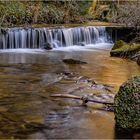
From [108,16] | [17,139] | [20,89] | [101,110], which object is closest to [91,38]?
[108,16]

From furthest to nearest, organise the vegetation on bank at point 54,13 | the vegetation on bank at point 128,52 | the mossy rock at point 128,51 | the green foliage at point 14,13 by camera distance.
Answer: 1. the green foliage at point 14,13
2. the vegetation on bank at point 54,13
3. the mossy rock at point 128,51
4. the vegetation on bank at point 128,52

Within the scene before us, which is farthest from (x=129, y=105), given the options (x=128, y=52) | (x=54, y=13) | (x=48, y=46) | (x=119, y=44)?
(x=54, y=13)

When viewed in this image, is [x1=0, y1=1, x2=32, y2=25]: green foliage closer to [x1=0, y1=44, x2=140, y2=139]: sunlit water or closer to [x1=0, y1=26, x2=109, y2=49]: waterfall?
[x1=0, y1=26, x2=109, y2=49]: waterfall

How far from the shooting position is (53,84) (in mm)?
10516

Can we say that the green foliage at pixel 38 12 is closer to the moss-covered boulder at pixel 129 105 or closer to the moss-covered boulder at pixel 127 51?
the moss-covered boulder at pixel 127 51

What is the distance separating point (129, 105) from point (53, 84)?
3.76m

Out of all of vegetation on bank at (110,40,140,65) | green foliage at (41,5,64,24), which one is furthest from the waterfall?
vegetation on bank at (110,40,140,65)

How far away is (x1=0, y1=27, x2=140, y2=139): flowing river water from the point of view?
A: 286 inches

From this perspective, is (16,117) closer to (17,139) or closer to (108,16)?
(17,139)

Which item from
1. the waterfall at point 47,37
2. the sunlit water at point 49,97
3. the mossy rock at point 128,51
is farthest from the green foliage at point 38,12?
the mossy rock at point 128,51

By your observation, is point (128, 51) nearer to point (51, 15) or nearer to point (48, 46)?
point (48, 46)

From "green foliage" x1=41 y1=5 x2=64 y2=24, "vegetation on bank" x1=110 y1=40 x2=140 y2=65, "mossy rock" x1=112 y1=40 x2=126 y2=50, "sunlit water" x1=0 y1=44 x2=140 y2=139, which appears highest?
"green foliage" x1=41 y1=5 x2=64 y2=24

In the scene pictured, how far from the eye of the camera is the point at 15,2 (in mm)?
22922

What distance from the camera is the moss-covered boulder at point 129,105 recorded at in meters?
6.97
